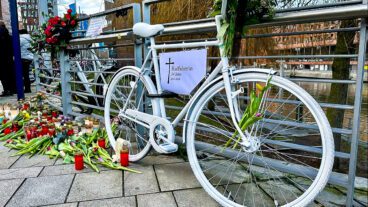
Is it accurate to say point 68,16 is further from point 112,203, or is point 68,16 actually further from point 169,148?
point 112,203

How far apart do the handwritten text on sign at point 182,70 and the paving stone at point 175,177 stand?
653mm

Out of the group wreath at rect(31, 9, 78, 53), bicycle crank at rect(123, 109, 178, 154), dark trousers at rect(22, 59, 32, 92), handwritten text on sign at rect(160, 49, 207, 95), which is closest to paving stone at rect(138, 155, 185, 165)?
bicycle crank at rect(123, 109, 178, 154)

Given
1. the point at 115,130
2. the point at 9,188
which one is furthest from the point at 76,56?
the point at 9,188

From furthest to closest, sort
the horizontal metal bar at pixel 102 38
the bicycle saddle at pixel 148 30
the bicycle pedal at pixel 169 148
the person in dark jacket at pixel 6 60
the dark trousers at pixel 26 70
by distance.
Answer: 1. the dark trousers at pixel 26 70
2. the person in dark jacket at pixel 6 60
3. the horizontal metal bar at pixel 102 38
4. the bicycle saddle at pixel 148 30
5. the bicycle pedal at pixel 169 148

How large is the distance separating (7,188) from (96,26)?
1917mm

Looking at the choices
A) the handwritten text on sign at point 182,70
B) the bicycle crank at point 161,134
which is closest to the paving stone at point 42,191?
the bicycle crank at point 161,134

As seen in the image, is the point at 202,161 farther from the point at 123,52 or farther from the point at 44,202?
the point at 123,52

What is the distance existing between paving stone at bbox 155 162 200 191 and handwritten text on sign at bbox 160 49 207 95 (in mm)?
653

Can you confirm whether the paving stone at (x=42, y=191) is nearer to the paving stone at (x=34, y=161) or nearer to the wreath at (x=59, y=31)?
the paving stone at (x=34, y=161)

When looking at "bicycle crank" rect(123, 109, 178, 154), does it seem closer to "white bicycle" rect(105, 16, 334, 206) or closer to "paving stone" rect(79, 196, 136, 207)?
"white bicycle" rect(105, 16, 334, 206)

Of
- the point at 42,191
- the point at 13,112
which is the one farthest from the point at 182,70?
the point at 13,112

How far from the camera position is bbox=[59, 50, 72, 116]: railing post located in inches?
150

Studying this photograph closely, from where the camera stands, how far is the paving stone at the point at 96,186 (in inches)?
76.0

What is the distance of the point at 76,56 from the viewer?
4.12m
